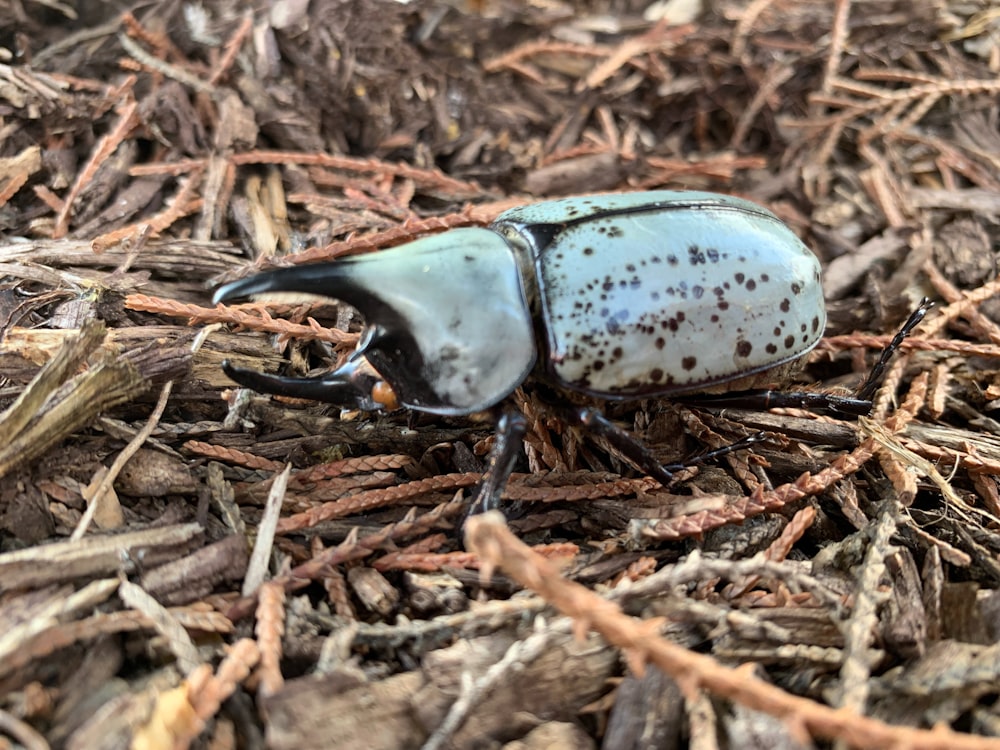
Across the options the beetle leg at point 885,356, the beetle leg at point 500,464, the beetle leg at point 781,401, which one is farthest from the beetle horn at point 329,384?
the beetle leg at point 885,356

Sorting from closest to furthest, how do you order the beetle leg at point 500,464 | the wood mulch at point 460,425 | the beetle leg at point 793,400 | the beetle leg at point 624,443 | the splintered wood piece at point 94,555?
the wood mulch at point 460,425 < the splintered wood piece at point 94,555 < the beetle leg at point 500,464 < the beetle leg at point 624,443 < the beetle leg at point 793,400

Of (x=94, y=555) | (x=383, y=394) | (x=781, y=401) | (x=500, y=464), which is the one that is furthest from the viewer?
(x=781, y=401)

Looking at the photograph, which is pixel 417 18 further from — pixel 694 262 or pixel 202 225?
pixel 694 262

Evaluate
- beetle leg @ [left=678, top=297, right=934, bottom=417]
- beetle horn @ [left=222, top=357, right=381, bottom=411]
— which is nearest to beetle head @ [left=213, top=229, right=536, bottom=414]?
beetle horn @ [left=222, top=357, right=381, bottom=411]

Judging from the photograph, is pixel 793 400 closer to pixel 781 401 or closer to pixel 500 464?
pixel 781 401

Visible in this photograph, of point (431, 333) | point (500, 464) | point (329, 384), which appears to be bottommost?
point (500, 464)

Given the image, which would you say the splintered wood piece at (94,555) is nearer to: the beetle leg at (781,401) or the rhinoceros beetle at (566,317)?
the rhinoceros beetle at (566,317)

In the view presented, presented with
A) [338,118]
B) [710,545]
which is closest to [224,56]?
[338,118]

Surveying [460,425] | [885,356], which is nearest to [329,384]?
[460,425]
